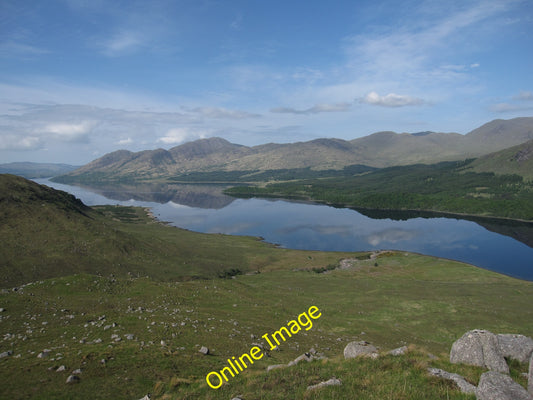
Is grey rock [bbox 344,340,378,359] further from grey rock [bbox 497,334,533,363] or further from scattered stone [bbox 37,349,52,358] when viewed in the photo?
scattered stone [bbox 37,349,52,358]

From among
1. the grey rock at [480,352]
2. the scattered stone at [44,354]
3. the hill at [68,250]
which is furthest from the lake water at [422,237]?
the scattered stone at [44,354]

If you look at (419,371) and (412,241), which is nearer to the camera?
(419,371)

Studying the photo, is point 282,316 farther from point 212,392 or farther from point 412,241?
point 412,241

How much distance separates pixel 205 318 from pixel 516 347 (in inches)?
1163

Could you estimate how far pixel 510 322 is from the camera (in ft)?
156

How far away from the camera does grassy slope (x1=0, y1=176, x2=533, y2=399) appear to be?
1862 cm

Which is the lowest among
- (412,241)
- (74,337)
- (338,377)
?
(412,241)

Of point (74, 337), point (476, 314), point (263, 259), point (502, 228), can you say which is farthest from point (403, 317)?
point (502, 228)

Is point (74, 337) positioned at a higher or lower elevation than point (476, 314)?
higher

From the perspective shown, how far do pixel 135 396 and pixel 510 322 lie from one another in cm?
5595

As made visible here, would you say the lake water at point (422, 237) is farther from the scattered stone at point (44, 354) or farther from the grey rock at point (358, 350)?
the scattered stone at point (44, 354)

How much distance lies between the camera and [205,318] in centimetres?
3619

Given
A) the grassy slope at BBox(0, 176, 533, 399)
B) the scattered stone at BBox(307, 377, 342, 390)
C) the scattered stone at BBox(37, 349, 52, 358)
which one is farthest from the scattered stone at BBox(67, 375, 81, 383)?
the scattered stone at BBox(307, 377, 342, 390)

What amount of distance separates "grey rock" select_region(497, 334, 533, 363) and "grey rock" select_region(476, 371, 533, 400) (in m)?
6.82
